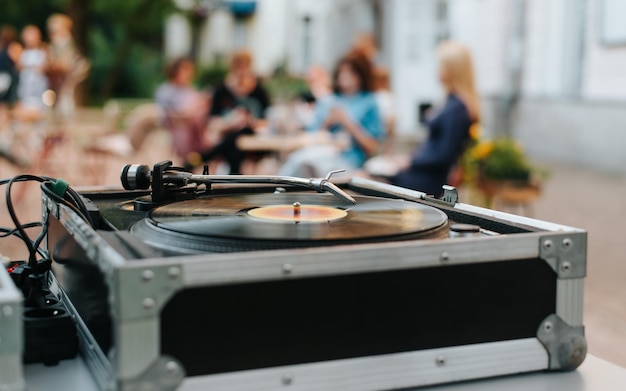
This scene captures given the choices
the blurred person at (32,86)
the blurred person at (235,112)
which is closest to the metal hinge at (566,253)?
the blurred person at (235,112)

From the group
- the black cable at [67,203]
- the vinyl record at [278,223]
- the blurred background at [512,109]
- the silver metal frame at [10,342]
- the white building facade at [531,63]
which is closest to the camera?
the silver metal frame at [10,342]

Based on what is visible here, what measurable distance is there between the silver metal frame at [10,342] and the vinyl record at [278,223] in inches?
9.1

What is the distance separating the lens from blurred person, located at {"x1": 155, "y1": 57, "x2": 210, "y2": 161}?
30.5 ft

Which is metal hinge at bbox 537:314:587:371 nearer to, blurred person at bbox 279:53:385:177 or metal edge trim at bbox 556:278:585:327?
metal edge trim at bbox 556:278:585:327

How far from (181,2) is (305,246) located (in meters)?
31.1

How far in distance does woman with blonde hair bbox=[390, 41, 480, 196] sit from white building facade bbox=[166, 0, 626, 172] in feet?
23.1

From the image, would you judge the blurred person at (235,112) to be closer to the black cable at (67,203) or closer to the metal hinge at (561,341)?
the black cable at (67,203)

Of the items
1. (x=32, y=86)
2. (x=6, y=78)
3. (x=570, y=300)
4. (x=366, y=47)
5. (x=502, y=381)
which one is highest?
(x=366, y=47)

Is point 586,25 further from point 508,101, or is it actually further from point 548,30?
point 508,101

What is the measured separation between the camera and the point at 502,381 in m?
1.28

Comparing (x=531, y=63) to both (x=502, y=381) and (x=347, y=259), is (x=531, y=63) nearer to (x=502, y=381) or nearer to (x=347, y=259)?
(x=502, y=381)

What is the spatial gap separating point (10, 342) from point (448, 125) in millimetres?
4616

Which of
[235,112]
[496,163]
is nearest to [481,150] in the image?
[496,163]

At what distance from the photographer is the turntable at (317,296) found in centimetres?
106
